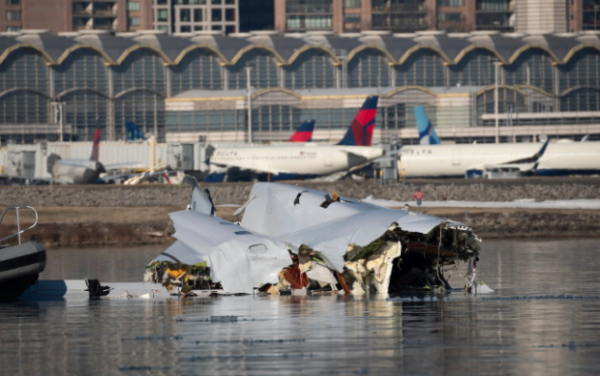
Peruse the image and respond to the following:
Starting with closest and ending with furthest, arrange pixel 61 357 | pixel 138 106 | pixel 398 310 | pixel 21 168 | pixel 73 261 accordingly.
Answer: pixel 61 357
pixel 398 310
pixel 73 261
pixel 21 168
pixel 138 106

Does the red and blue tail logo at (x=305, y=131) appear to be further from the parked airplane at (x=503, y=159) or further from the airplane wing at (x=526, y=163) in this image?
the airplane wing at (x=526, y=163)

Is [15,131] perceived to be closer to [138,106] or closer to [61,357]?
[138,106]

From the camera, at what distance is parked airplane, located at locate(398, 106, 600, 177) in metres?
91.6

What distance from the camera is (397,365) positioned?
49.9 feet

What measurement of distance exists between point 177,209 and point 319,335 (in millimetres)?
41066

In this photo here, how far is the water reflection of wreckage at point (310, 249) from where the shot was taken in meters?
24.0

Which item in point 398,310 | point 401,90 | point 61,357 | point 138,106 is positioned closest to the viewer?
point 61,357

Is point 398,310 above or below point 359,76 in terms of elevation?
below

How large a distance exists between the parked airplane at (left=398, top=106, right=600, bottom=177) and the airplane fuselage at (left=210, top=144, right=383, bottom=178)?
4.94m

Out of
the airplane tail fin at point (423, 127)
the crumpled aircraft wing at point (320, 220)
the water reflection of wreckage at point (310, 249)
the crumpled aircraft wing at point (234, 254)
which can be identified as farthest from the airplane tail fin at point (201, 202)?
the airplane tail fin at point (423, 127)

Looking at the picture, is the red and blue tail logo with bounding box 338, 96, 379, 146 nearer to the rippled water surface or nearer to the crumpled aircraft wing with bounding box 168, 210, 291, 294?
the rippled water surface

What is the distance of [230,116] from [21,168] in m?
43.0

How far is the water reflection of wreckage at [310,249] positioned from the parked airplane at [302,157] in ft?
205

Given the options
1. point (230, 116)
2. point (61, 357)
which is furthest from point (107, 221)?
point (230, 116)
